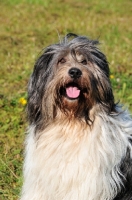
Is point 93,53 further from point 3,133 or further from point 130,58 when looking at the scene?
point 130,58

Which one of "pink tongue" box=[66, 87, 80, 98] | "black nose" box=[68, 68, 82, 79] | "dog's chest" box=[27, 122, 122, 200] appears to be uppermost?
"black nose" box=[68, 68, 82, 79]

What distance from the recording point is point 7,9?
10.6 meters

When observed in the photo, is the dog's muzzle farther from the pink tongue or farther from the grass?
the grass

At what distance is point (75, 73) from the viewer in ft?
11.6

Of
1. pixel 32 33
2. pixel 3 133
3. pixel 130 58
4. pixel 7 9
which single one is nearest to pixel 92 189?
pixel 3 133

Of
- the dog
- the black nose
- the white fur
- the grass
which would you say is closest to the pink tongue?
the dog

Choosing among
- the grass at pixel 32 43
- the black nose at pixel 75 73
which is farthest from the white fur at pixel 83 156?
the grass at pixel 32 43

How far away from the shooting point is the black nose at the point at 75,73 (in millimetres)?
3543

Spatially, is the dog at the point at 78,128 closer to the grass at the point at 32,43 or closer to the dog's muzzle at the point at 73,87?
the dog's muzzle at the point at 73,87

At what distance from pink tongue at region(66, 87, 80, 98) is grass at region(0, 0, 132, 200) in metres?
1.25

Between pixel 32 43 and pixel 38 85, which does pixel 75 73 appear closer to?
pixel 38 85

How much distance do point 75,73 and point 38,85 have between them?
363 millimetres

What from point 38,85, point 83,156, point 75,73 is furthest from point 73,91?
point 83,156

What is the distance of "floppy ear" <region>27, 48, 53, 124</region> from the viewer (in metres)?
3.75
